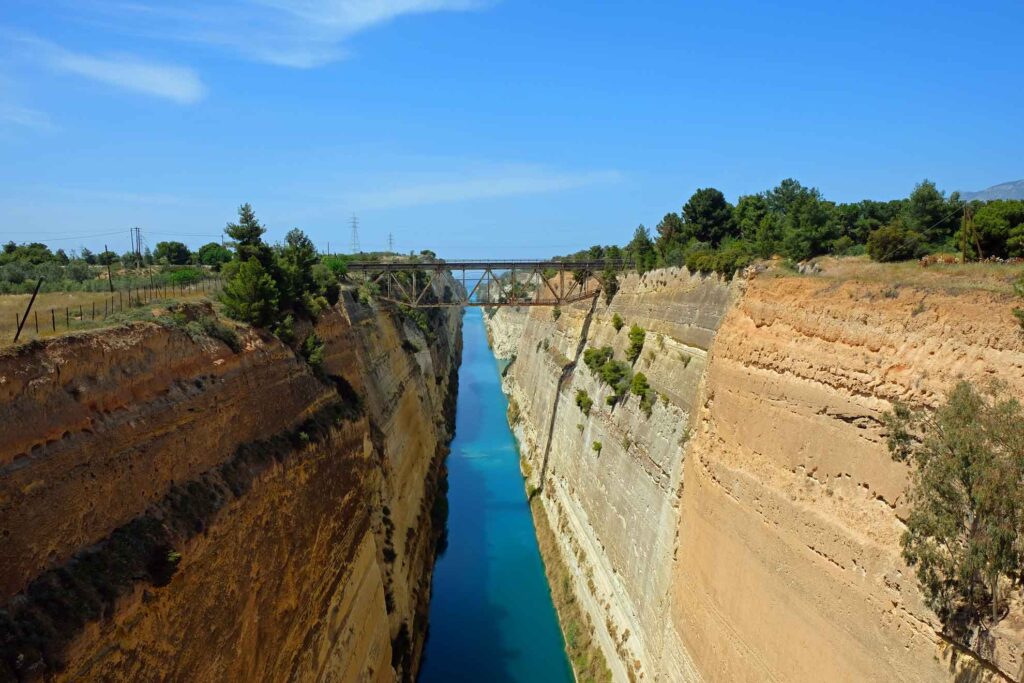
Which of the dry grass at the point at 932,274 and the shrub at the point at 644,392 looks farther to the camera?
the shrub at the point at 644,392

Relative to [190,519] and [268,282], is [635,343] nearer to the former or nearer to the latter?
[268,282]

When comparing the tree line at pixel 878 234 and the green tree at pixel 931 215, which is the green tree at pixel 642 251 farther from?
the green tree at pixel 931 215

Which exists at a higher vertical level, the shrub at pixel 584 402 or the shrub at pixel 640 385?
the shrub at pixel 640 385

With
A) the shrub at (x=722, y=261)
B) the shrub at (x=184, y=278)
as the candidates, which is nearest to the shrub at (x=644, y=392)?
the shrub at (x=722, y=261)

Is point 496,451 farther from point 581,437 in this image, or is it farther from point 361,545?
point 361,545

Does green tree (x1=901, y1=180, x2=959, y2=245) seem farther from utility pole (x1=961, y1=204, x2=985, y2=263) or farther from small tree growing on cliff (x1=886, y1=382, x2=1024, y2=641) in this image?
small tree growing on cliff (x1=886, y1=382, x2=1024, y2=641)

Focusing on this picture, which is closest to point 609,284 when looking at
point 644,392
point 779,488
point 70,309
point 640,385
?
point 640,385
